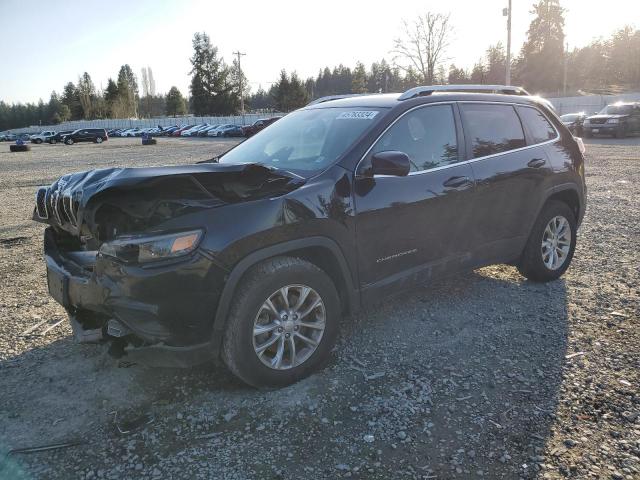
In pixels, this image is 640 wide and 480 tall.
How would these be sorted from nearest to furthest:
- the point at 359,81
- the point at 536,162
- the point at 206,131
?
the point at 536,162 < the point at 206,131 < the point at 359,81

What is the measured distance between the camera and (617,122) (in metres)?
24.9

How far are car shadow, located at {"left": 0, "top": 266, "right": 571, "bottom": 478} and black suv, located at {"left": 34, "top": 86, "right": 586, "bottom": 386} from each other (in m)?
0.33

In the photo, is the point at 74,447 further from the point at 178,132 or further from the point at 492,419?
the point at 178,132

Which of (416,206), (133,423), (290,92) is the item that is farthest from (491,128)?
(290,92)

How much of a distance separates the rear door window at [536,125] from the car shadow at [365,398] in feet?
5.63

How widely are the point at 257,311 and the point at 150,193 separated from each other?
2.99 ft

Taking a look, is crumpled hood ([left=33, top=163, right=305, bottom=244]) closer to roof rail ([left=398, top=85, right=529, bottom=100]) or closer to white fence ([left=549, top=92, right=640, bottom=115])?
roof rail ([left=398, top=85, right=529, bottom=100])

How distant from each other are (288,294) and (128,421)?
118 centimetres

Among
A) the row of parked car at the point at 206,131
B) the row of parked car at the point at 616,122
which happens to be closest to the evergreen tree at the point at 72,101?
the row of parked car at the point at 206,131

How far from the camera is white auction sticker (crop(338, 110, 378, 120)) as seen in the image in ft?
12.7

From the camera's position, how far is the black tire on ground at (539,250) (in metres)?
4.89

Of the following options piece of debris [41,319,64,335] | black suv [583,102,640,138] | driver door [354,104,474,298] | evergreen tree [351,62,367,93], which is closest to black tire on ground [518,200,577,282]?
driver door [354,104,474,298]

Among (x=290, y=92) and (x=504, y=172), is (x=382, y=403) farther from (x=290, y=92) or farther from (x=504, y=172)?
(x=290, y=92)

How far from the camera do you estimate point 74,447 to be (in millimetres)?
2775
